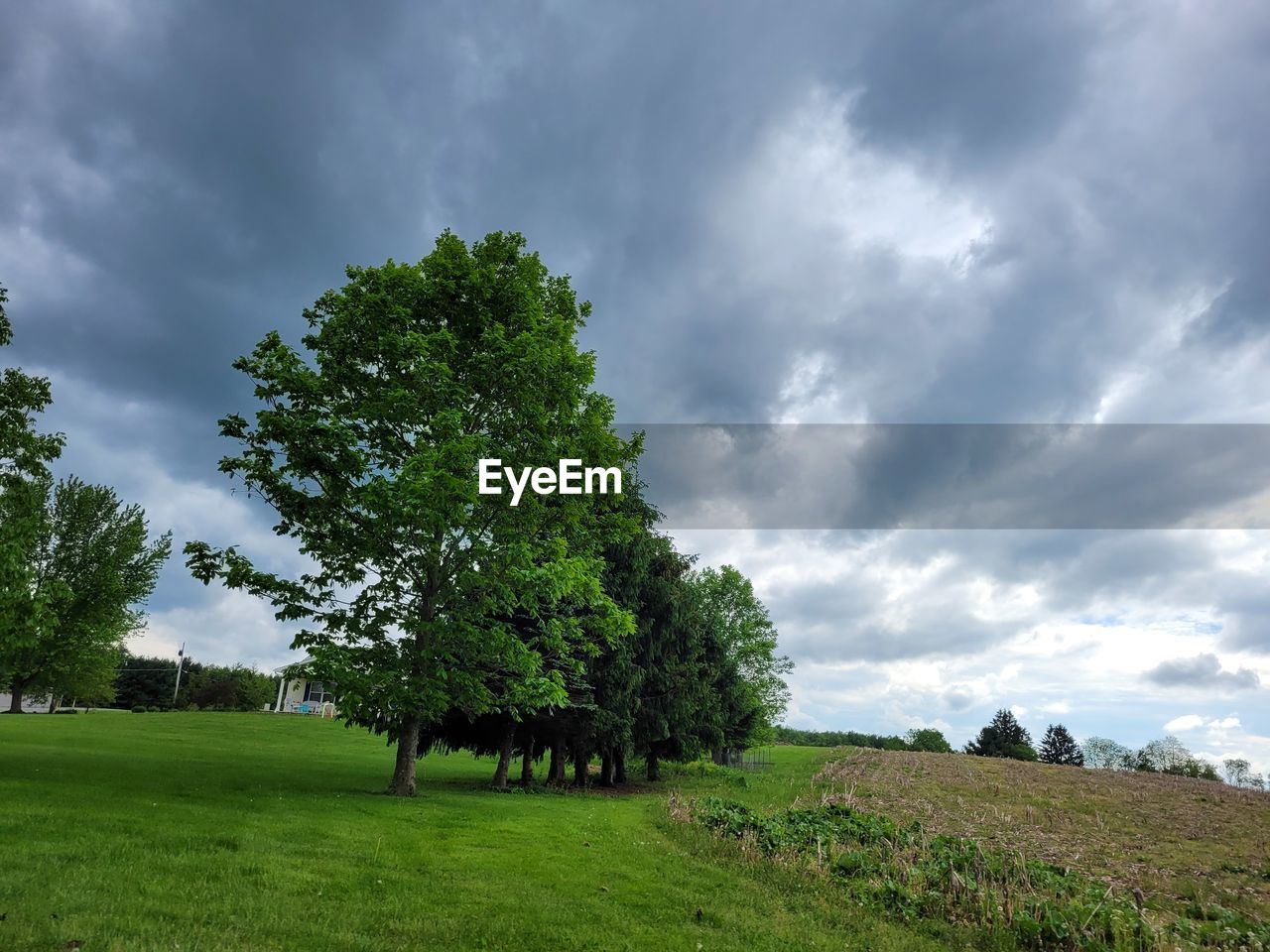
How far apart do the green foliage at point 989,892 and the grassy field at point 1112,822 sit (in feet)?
5.40

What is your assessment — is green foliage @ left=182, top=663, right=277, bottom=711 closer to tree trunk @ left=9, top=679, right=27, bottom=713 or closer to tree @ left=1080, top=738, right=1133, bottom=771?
tree trunk @ left=9, top=679, right=27, bottom=713

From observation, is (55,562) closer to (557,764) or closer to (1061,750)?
(557,764)

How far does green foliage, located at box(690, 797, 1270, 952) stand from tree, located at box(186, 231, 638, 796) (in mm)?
9007

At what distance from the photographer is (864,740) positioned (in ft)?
511

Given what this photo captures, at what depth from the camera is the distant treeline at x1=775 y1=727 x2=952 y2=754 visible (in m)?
128

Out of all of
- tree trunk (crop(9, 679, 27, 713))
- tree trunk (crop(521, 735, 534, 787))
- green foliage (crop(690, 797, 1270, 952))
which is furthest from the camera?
tree trunk (crop(9, 679, 27, 713))

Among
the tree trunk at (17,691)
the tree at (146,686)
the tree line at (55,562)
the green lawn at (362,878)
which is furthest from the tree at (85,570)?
the tree at (146,686)

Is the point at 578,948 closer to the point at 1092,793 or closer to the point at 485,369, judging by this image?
the point at 485,369

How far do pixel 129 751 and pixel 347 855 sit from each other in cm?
2781

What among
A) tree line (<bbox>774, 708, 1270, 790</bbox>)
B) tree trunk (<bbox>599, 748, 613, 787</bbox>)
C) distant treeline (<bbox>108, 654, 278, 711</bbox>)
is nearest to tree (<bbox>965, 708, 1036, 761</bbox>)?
tree line (<bbox>774, 708, 1270, 790</bbox>)

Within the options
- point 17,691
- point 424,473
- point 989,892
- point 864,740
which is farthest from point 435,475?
point 864,740

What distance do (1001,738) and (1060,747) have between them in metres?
12.0

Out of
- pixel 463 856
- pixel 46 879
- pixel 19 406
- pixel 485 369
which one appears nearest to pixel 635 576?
pixel 485 369

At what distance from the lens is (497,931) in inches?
324
